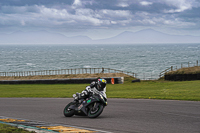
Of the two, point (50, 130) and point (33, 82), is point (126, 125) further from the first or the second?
point (33, 82)

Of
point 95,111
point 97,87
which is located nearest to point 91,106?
point 95,111

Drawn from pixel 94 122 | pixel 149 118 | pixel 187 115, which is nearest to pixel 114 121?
pixel 94 122

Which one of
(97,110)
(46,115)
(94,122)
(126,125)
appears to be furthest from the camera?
(46,115)

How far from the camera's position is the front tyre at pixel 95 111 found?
402 inches

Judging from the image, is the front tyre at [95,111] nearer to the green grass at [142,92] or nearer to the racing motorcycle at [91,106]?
the racing motorcycle at [91,106]

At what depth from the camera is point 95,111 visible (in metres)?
10.4

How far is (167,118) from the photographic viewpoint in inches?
396

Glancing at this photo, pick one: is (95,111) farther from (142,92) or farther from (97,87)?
(142,92)

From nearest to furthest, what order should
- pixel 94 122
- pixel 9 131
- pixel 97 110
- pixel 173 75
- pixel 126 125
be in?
pixel 9 131
pixel 126 125
pixel 94 122
pixel 97 110
pixel 173 75

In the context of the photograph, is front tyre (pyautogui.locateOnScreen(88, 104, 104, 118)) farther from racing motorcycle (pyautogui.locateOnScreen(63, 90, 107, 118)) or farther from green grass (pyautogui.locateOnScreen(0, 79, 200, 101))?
green grass (pyautogui.locateOnScreen(0, 79, 200, 101))

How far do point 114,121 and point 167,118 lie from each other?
2.10 meters

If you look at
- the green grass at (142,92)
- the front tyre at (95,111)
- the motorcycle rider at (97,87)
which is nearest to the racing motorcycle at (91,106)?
the front tyre at (95,111)

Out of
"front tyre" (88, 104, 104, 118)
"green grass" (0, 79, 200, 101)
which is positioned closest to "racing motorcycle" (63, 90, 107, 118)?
"front tyre" (88, 104, 104, 118)

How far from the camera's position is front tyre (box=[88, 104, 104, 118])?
10.2 metres
